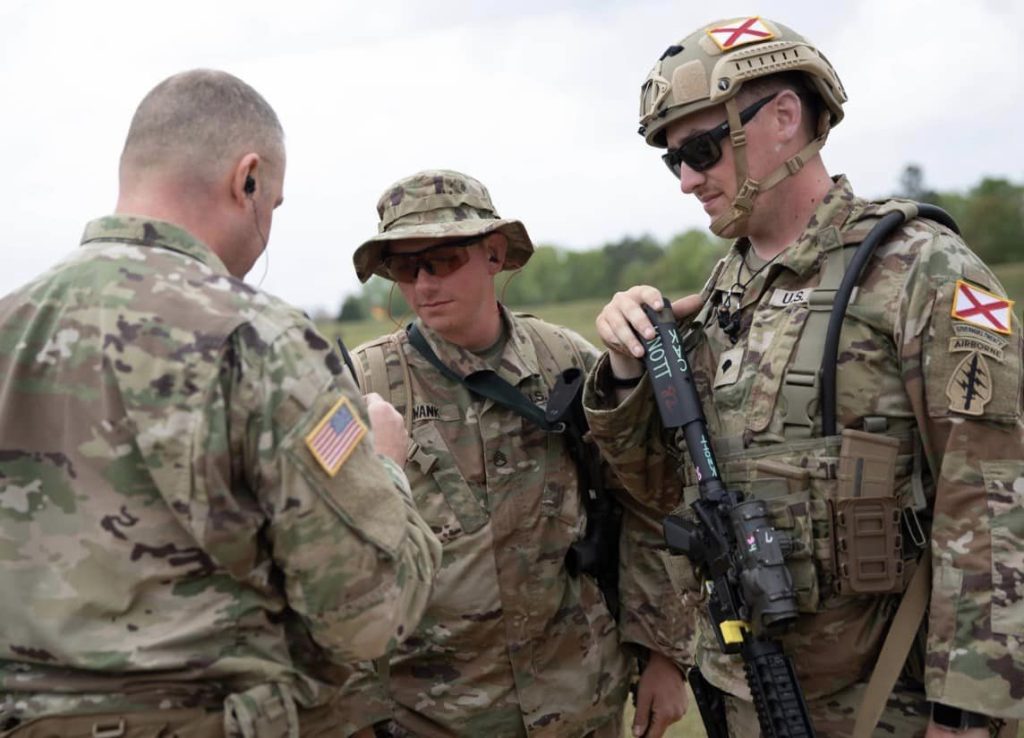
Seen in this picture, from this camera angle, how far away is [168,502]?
7.45 feet

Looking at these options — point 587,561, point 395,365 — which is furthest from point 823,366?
point 395,365

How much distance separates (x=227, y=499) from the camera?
2.29 meters

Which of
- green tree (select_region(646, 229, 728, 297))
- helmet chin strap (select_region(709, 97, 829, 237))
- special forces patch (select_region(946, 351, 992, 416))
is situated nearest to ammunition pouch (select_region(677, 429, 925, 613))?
special forces patch (select_region(946, 351, 992, 416))

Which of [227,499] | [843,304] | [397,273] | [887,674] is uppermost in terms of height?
[397,273]

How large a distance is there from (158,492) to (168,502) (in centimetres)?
7

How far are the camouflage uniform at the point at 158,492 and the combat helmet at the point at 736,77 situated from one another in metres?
1.52

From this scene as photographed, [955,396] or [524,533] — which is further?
[524,533]

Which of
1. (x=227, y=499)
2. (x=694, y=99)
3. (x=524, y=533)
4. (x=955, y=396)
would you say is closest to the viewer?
(x=227, y=499)

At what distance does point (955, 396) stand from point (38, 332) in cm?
227

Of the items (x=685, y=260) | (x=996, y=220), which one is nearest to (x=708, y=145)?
(x=996, y=220)

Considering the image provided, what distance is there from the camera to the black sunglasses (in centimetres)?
328

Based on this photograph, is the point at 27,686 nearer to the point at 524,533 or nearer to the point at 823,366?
the point at 524,533

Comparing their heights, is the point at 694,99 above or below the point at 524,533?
above

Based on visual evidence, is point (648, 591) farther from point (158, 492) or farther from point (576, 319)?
point (576, 319)
